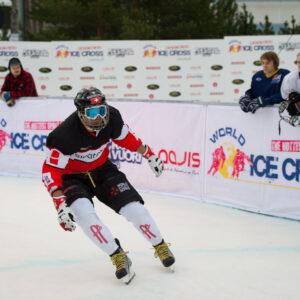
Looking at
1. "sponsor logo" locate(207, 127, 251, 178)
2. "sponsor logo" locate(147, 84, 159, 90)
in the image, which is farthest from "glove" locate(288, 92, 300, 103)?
"sponsor logo" locate(147, 84, 159, 90)

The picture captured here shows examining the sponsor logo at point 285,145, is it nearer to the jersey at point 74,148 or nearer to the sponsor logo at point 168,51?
the jersey at point 74,148

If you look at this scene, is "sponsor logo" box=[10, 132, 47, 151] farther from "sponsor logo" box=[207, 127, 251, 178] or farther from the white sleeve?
the white sleeve

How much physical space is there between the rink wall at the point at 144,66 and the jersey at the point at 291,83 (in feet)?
33.5

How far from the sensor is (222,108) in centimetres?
806

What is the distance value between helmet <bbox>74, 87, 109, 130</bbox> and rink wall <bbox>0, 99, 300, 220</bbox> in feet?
9.57

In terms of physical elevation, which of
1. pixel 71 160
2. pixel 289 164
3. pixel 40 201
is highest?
pixel 71 160

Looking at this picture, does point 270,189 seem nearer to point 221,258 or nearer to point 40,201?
point 221,258

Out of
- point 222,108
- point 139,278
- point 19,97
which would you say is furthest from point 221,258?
point 19,97

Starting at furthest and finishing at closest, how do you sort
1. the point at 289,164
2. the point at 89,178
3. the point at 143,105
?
1. the point at 143,105
2. the point at 289,164
3. the point at 89,178

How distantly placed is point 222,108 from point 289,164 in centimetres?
122

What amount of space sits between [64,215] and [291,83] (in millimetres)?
3262

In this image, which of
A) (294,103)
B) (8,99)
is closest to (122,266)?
(294,103)

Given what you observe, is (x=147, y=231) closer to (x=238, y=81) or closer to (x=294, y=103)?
(x=294, y=103)

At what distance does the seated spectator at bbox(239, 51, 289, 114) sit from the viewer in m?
7.36
